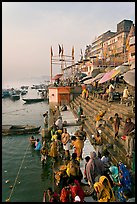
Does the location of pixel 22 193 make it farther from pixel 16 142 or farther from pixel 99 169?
pixel 16 142

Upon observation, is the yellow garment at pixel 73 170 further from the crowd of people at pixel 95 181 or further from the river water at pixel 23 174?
the river water at pixel 23 174

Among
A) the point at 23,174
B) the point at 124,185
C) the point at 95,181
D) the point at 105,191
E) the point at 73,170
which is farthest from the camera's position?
the point at 23,174

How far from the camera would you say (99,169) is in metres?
6.66

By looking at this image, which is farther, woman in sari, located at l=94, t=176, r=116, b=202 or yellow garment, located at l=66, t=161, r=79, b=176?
yellow garment, located at l=66, t=161, r=79, b=176

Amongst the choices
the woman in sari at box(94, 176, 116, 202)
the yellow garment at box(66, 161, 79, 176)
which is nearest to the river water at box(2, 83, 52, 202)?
the yellow garment at box(66, 161, 79, 176)

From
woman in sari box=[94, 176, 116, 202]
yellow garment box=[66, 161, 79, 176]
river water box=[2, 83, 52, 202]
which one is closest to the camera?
woman in sari box=[94, 176, 116, 202]

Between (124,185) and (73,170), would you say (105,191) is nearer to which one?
(124,185)

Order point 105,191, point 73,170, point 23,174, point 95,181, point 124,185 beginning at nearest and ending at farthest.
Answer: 1. point 105,191
2. point 124,185
3. point 95,181
4. point 73,170
5. point 23,174

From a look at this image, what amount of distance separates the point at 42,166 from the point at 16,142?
5.72 m

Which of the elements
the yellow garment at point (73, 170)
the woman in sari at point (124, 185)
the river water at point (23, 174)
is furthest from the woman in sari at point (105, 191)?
the river water at point (23, 174)

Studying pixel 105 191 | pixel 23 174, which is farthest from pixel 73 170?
pixel 23 174

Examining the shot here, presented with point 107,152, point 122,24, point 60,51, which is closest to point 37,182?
point 107,152

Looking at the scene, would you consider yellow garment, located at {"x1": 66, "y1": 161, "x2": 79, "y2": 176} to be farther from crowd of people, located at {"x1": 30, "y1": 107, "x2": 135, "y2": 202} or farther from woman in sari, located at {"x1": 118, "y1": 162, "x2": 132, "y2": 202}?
woman in sari, located at {"x1": 118, "y1": 162, "x2": 132, "y2": 202}

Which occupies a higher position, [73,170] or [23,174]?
[73,170]
